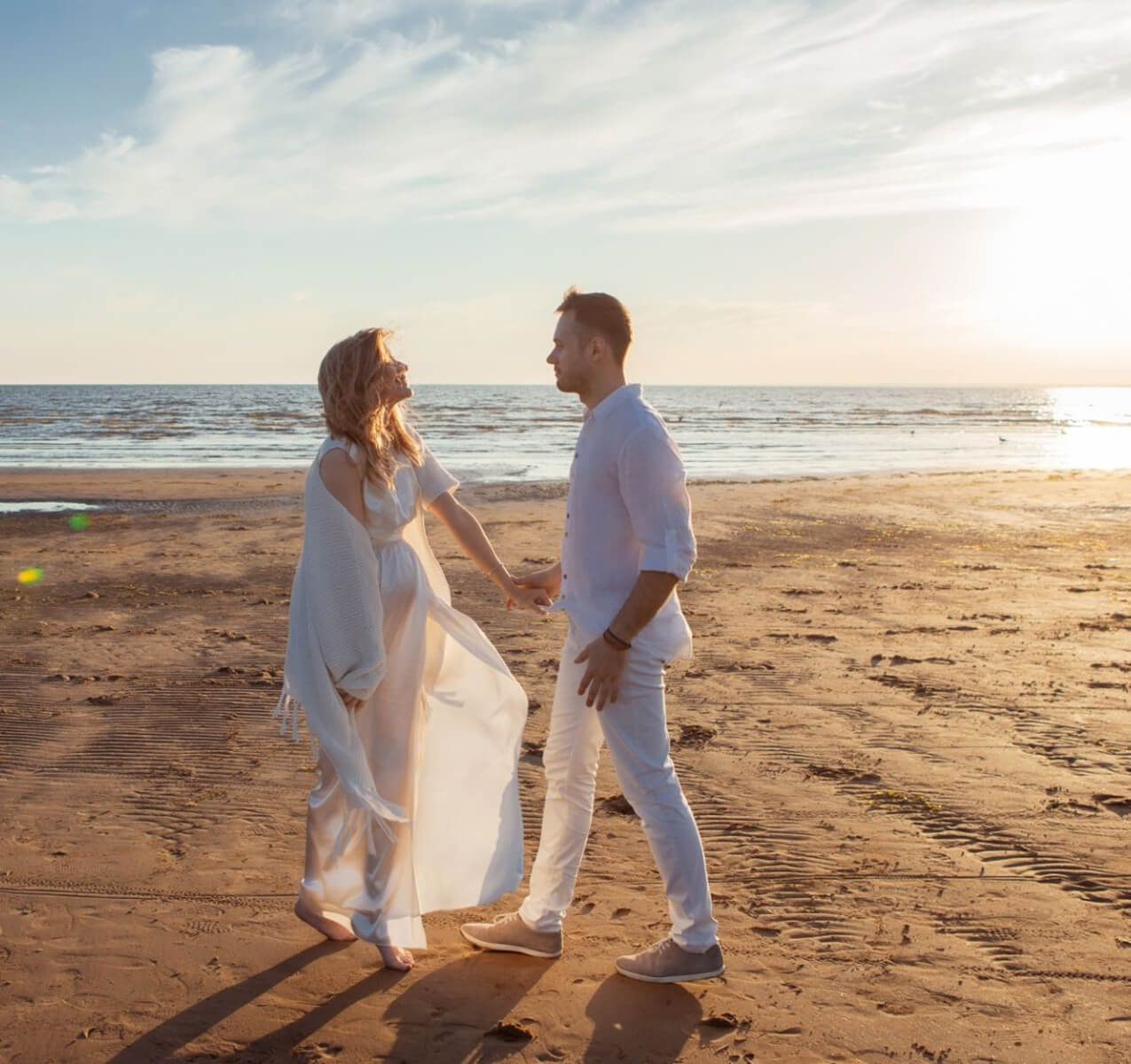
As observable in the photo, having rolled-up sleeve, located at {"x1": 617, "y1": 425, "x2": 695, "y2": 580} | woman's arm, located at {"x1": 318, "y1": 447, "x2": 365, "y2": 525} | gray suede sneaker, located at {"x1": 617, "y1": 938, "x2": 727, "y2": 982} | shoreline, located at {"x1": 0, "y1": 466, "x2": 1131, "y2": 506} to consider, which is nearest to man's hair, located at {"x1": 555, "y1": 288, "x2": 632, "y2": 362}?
rolled-up sleeve, located at {"x1": 617, "y1": 425, "x2": 695, "y2": 580}

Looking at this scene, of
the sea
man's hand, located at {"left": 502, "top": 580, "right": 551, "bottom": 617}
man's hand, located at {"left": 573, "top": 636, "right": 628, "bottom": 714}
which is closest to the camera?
man's hand, located at {"left": 573, "top": 636, "right": 628, "bottom": 714}

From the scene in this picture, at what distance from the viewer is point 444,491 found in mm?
3785

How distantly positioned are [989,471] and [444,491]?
22327mm

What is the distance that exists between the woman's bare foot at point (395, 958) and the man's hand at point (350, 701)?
783mm

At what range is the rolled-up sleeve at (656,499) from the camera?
305 centimetres

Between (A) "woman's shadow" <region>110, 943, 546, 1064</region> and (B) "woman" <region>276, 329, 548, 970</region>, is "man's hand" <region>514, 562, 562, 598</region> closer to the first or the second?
(B) "woman" <region>276, 329, 548, 970</region>

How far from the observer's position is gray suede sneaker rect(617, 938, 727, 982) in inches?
130

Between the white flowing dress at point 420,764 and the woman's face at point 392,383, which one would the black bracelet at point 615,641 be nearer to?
the white flowing dress at point 420,764

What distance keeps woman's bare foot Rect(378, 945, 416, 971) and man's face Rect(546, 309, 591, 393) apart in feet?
6.14

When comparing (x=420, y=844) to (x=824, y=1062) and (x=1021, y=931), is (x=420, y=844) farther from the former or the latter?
(x=1021, y=931)

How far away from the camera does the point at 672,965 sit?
3326 millimetres

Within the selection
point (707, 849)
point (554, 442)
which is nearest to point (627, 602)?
point (707, 849)

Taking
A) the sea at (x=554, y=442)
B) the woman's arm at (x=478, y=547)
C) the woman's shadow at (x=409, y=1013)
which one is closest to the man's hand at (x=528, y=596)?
the woman's arm at (x=478, y=547)

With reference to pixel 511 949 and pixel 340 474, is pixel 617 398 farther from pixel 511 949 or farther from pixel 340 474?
pixel 511 949
